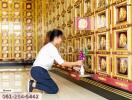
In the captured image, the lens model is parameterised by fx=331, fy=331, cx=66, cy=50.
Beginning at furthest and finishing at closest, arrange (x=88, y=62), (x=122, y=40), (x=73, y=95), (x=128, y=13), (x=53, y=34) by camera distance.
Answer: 1. (x=88, y=62)
2. (x=53, y=34)
3. (x=73, y=95)
4. (x=122, y=40)
5. (x=128, y=13)

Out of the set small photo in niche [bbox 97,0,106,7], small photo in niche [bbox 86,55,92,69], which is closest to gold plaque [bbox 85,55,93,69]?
small photo in niche [bbox 86,55,92,69]

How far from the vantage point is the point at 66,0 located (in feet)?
25.2

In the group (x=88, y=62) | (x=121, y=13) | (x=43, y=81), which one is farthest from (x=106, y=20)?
(x=43, y=81)

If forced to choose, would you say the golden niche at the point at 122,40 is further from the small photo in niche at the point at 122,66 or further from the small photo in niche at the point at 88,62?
the small photo in niche at the point at 88,62

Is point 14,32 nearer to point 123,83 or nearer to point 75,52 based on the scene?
point 75,52

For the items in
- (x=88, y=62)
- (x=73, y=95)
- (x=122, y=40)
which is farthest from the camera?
(x=88, y=62)

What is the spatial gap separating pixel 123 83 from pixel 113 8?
1050 mm

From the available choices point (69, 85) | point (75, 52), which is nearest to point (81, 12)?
point (75, 52)

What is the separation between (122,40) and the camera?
14.1 feet

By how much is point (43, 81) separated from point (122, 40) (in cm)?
179

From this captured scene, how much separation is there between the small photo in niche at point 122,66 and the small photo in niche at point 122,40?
0.56 feet

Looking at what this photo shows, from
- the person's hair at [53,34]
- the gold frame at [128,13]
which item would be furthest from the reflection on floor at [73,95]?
the gold frame at [128,13]

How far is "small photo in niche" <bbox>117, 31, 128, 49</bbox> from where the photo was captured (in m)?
4.20

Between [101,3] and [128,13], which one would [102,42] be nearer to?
[101,3]
